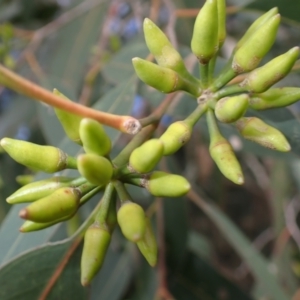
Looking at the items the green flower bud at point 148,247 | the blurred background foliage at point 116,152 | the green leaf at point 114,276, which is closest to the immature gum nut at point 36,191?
the green flower bud at point 148,247

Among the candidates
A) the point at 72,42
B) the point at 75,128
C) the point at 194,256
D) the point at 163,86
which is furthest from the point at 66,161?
the point at 72,42

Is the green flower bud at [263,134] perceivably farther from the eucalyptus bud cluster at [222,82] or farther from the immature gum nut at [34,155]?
the immature gum nut at [34,155]

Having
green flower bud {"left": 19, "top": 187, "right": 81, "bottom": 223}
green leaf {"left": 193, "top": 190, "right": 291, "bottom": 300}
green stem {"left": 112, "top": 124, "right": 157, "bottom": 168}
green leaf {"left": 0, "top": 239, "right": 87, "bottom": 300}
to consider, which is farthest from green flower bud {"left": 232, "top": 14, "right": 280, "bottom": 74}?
green leaf {"left": 193, "top": 190, "right": 291, "bottom": 300}

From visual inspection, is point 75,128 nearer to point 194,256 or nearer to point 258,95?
point 258,95

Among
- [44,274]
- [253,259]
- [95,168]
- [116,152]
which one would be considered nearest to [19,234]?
[44,274]

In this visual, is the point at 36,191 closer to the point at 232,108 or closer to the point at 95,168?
the point at 95,168

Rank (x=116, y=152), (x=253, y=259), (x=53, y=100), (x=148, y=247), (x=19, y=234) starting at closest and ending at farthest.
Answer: (x=53, y=100) → (x=148, y=247) → (x=19, y=234) → (x=116, y=152) → (x=253, y=259)
